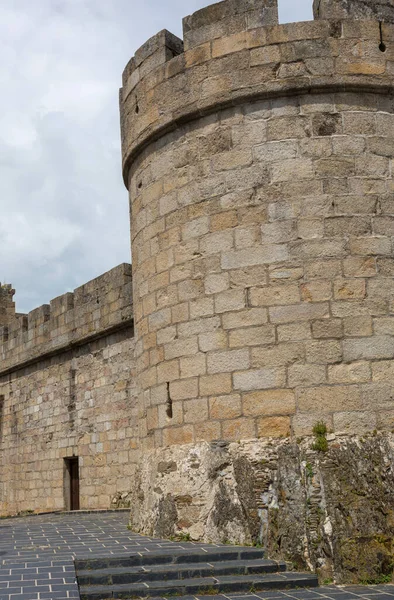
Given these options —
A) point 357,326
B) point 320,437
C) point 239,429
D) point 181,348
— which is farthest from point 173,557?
point 357,326

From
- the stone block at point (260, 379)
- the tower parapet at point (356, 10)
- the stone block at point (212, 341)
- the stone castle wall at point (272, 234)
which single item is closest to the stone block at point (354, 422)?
the stone castle wall at point (272, 234)

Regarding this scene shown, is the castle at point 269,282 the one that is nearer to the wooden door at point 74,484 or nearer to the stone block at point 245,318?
the stone block at point 245,318

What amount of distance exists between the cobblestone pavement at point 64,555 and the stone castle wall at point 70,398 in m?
2.31

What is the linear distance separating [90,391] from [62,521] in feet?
9.56

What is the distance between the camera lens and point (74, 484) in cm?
1246

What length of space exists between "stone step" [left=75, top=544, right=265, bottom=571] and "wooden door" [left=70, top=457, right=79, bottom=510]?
7.02 metres

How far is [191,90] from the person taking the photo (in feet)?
23.0

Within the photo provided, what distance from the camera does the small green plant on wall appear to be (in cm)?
580

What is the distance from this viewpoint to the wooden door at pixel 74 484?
40.5 feet

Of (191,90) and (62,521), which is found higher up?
(191,90)

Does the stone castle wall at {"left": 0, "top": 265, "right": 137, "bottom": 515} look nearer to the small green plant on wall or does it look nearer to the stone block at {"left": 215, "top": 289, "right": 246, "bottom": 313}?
the stone block at {"left": 215, "top": 289, "right": 246, "bottom": 313}

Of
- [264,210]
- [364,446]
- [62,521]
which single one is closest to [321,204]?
[264,210]

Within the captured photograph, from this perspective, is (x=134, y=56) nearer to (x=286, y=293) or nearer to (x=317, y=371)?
(x=286, y=293)

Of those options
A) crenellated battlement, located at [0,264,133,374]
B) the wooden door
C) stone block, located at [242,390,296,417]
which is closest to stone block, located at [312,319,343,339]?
stone block, located at [242,390,296,417]
